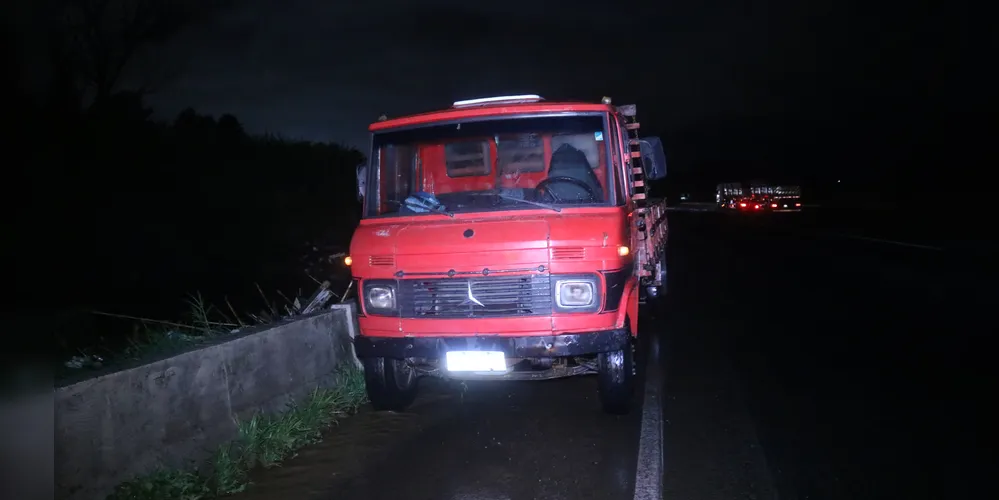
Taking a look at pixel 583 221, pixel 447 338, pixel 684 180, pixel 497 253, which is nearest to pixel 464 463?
pixel 447 338

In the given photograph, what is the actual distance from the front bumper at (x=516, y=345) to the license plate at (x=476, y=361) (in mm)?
63

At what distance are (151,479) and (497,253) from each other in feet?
8.86

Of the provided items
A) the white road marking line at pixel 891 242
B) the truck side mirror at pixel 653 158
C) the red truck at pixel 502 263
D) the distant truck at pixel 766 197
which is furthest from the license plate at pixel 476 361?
the distant truck at pixel 766 197

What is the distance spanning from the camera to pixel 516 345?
5.92 metres

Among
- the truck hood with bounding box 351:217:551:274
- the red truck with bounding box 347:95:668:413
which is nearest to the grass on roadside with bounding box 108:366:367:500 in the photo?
the red truck with bounding box 347:95:668:413

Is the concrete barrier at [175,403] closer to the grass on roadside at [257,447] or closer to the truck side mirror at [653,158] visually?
the grass on roadside at [257,447]

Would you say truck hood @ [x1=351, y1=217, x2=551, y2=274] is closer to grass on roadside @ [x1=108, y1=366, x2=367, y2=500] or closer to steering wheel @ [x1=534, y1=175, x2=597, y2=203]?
steering wheel @ [x1=534, y1=175, x2=597, y2=203]

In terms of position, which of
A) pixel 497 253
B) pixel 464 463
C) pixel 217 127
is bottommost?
pixel 464 463

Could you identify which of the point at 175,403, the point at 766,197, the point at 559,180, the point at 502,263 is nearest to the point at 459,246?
the point at 502,263

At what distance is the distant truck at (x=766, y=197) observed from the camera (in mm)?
45094

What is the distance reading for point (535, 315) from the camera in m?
5.89

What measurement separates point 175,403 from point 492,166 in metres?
3.87

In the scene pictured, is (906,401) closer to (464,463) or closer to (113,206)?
(464,463)

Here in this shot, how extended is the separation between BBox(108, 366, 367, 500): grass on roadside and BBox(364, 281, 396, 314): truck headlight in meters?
1.00
